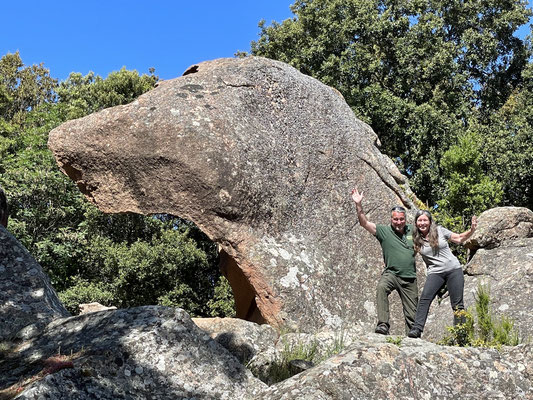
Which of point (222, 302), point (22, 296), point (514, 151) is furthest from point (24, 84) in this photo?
point (22, 296)

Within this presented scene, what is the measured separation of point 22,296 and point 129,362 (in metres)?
2.39

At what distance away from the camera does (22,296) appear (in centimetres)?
725

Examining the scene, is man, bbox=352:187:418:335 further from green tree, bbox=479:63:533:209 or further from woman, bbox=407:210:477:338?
green tree, bbox=479:63:533:209

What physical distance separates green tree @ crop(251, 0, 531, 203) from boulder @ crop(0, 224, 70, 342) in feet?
53.6

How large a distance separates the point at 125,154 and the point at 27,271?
98.0 inches

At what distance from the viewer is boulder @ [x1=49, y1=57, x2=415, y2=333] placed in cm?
920

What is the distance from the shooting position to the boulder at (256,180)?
9203mm

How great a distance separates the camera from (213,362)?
5.77 metres

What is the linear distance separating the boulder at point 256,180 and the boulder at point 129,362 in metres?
3.26

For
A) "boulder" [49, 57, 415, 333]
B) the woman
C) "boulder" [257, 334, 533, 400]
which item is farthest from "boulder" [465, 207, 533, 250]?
"boulder" [257, 334, 533, 400]

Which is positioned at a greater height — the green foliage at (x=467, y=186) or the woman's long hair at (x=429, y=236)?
the green foliage at (x=467, y=186)

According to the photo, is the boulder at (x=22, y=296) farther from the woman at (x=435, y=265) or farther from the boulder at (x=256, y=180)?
the woman at (x=435, y=265)

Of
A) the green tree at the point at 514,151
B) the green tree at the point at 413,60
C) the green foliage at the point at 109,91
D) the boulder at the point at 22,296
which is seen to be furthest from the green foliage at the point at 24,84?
the boulder at the point at 22,296

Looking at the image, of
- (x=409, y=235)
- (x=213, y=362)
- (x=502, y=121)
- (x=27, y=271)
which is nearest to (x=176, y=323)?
(x=213, y=362)
